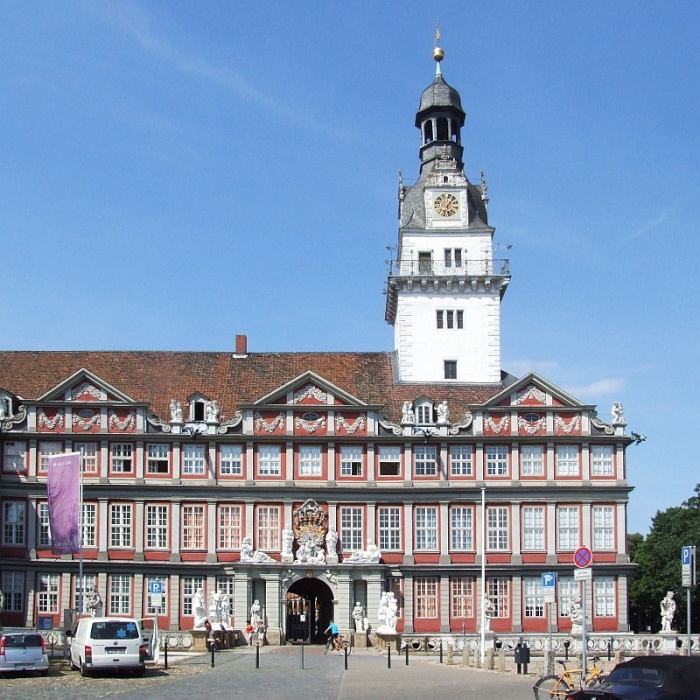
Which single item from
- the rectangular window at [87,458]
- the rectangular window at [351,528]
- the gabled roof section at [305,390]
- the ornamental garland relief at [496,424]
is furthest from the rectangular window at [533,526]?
the rectangular window at [87,458]

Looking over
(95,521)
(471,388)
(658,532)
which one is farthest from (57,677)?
(658,532)

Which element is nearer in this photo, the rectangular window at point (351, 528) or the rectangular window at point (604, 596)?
the rectangular window at point (604, 596)

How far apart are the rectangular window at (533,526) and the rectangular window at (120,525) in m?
20.5

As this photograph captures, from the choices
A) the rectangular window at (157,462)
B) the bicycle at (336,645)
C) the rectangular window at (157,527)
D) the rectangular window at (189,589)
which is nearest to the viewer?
the bicycle at (336,645)

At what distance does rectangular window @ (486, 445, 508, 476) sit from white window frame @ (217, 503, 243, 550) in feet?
43.1

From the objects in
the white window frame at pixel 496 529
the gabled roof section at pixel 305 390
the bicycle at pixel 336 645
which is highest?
the gabled roof section at pixel 305 390

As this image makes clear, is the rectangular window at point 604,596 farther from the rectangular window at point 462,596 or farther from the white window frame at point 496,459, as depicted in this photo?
the white window frame at point 496,459

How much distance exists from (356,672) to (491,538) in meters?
24.6

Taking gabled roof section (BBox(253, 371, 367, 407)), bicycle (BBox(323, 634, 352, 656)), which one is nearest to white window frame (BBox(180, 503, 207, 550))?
gabled roof section (BBox(253, 371, 367, 407))

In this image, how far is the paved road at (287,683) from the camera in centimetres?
3083

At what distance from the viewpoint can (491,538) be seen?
208 feet

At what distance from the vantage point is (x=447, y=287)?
A: 228 feet

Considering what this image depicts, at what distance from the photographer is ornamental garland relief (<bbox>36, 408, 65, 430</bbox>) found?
63.5 m

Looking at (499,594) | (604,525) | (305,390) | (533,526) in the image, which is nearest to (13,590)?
(305,390)
